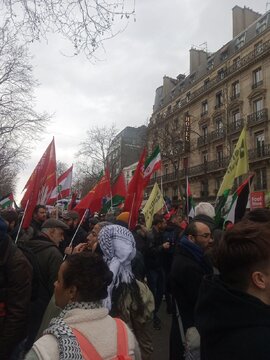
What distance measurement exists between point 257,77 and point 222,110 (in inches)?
217

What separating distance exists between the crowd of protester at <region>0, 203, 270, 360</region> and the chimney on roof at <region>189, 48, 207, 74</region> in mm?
46482

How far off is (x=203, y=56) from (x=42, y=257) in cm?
4831

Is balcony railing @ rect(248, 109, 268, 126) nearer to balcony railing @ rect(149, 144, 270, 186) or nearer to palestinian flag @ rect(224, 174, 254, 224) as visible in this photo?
balcony railing @ rect(149, 144, 270, 186)

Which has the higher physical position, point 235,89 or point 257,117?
point 235,89

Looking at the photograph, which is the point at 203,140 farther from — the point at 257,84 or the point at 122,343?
the point at 122,343

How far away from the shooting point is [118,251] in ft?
10.9

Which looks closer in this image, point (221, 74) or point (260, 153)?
point (260, 153)

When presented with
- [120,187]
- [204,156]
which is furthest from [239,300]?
[204,156]

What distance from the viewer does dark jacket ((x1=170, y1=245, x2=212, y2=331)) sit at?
3352 millimetres

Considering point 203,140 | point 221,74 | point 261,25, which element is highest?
point 261,25

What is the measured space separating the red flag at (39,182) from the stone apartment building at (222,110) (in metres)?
24.2

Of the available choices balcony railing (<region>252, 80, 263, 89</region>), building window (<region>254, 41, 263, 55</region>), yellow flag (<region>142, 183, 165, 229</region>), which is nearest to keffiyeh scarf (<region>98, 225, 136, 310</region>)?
yellow flag (<region>142, 183, 165, 229</region>)

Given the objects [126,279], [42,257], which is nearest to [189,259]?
[126,279]

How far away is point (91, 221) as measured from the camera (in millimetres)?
9969
